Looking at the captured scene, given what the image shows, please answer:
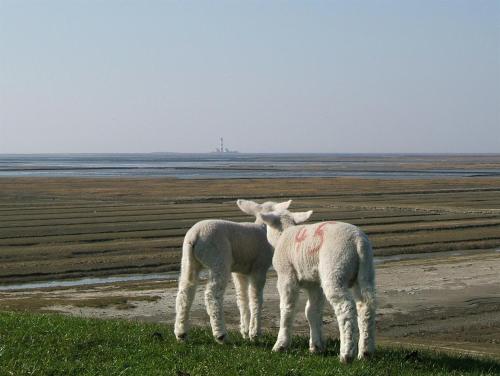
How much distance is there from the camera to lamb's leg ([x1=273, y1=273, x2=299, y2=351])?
12.2 m

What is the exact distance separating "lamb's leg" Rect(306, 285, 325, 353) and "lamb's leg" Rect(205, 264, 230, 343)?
51.2 inches

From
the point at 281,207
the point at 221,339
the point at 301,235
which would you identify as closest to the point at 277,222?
the point at 281,207

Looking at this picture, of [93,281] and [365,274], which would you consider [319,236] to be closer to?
[365,274]

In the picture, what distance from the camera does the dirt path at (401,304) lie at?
16.6 metres

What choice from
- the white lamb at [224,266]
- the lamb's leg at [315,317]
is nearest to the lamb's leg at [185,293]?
the white lamb at [224,266]

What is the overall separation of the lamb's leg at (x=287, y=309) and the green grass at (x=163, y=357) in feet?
0.58

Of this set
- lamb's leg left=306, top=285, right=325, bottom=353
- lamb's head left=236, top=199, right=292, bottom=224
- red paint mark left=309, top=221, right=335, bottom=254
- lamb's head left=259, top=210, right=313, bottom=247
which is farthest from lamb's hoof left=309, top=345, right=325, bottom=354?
lamb's head left=236, top=199, right=292, bottom=224

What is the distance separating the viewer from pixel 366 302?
11.3 metres

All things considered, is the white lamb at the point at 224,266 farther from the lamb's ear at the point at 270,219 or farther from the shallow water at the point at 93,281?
the shallow water at the point at 93,281

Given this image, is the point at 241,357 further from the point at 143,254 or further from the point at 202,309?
the point at 143,254

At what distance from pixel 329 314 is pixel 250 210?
5520mm

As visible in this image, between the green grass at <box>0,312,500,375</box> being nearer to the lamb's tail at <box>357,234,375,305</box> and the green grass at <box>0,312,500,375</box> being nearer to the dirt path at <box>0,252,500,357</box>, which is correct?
the lamb's tail at <box>357,234,375,305</box>

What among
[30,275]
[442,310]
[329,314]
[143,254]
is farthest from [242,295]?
[143,254]

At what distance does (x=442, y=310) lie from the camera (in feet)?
62.5
